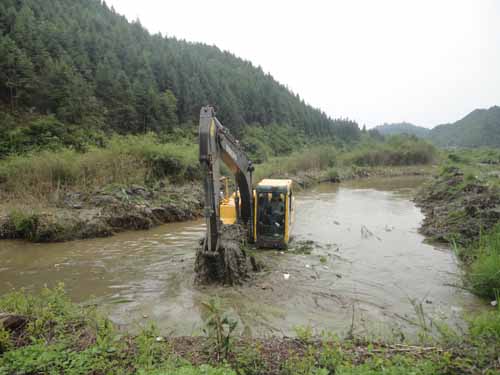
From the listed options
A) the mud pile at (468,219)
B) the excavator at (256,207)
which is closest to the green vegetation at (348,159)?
the mud pile at (468,219)

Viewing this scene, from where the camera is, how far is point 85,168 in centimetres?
1403

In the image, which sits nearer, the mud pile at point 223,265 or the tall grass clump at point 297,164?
the mud pile at point 223,265

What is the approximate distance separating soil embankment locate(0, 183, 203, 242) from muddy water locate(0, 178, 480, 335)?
0.48 metres

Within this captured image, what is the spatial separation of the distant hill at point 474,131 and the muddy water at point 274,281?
101 meters

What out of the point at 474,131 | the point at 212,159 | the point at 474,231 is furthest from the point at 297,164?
the point at 474,131

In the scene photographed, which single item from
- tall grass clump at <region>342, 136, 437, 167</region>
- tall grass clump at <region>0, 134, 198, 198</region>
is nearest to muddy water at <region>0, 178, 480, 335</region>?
tall grass clump at <region>0, 134, 198, 198</region>

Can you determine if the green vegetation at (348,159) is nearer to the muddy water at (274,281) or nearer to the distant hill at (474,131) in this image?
the muddy water at (274,281)

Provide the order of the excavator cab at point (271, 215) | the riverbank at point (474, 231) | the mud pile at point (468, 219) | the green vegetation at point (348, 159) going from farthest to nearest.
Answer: the green vegetation at point (348, 159), the mud pile at point (468, 219), the excavator cab at point (271, 215), the riverbank at point (474, 231)

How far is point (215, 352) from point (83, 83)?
3457cm

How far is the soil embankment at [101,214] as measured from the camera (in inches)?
399

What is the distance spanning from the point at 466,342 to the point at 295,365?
209cm

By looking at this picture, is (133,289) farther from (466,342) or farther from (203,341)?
(466,342)

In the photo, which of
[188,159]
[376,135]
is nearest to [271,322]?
[188,159]

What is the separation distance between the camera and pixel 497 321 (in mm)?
3980
